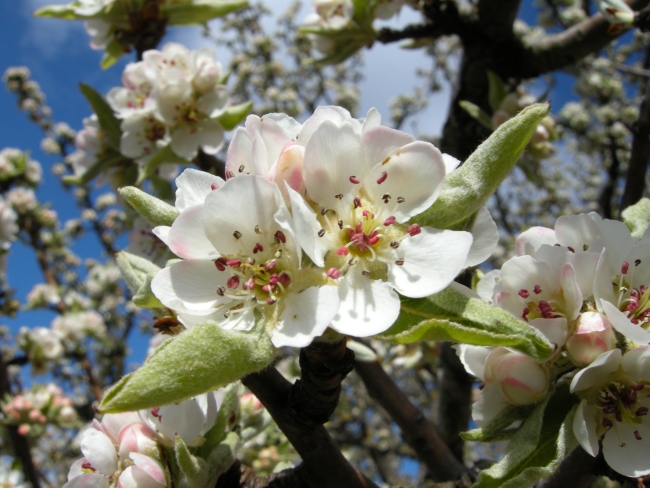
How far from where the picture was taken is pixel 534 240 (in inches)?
46.2

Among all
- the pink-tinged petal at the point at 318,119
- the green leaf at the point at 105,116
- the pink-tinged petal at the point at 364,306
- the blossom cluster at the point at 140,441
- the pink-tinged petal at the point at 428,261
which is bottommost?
the blossom cluster at the point at 140,441

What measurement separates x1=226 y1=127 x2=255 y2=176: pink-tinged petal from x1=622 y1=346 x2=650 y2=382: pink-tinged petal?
76 centimetres

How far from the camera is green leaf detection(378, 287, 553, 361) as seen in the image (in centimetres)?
79

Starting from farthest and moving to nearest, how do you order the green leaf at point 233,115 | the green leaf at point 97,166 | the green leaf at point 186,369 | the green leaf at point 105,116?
the green leaf at point 97,166 < the green leaf at point 105,116 < the green leaf at point 233,115 < the green leaf at point 186,369

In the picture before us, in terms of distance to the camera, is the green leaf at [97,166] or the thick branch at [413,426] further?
the green leaf at [97,166]

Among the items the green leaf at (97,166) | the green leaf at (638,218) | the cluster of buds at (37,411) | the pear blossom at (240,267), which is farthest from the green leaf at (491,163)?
the cluster of buds at (37,411)

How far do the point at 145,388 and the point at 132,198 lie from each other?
1.40 feet

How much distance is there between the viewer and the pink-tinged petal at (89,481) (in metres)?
1.15

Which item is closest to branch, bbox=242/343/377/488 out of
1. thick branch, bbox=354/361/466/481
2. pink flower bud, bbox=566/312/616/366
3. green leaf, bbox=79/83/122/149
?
pink flower bud, bbox=566/312/616/366

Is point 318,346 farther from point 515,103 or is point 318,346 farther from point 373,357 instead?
point 515,103

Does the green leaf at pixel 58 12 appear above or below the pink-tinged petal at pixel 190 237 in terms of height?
above

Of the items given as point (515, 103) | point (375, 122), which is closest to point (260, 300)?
point (375, 122)

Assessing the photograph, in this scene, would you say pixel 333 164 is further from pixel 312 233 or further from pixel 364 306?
pixel 364 306

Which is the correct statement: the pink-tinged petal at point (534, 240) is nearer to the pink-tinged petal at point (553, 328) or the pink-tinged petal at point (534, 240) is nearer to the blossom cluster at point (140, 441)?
the pink-tinged petal at point (553, 328)
